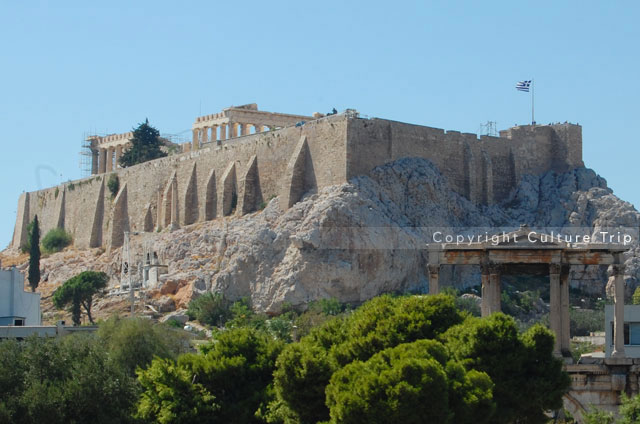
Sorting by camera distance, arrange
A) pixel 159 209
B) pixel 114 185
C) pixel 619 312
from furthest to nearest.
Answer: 1. pixel 114 185
2. pixel 159 209
3. pixel 619 312

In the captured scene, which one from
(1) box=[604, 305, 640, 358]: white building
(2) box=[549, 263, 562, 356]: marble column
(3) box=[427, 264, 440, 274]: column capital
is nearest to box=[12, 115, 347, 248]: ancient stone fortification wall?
(1) box=[604, 305, 640, 358]: white building

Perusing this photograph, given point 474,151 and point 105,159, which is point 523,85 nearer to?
Result: point 474,151

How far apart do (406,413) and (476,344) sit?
217 inches

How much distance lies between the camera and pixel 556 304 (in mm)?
42906

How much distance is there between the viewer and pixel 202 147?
81688 mm

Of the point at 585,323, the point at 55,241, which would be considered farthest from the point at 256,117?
the point at 585,323

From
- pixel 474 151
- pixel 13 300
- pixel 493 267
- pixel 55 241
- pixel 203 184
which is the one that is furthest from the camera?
pixel 55 241

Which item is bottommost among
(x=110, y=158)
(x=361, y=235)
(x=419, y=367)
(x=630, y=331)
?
(x=419, y=367)

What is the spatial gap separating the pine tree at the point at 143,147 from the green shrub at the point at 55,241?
618 centimetres

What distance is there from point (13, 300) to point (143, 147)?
41.3 m

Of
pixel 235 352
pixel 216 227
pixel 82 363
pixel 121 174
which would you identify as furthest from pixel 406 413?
pixel 121 174

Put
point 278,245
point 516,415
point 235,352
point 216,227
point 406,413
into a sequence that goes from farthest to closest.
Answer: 1. point 216,227
2. point 278,245
3. point 235,352
4. point 516,415
5. point 406,413

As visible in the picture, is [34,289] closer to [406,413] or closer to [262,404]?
[262,404]

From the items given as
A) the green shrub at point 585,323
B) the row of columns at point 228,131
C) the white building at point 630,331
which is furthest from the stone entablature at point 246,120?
the white building at point 630,331
